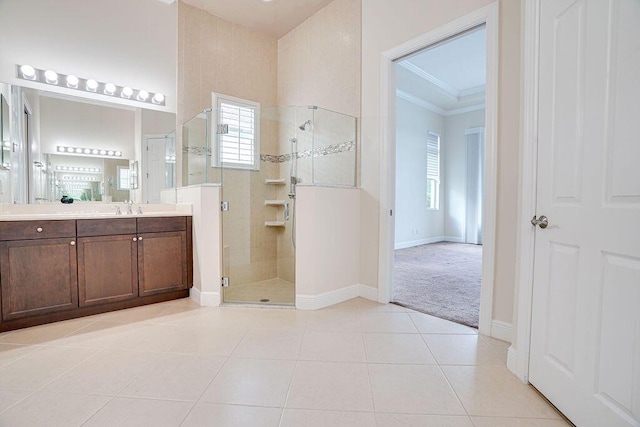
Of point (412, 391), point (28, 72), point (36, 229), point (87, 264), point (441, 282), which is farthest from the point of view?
point (441, 282)

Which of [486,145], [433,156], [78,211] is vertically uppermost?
[433,156]

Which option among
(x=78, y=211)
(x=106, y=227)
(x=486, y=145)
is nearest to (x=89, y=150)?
(x=78, y=211)

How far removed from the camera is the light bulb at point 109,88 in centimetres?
299

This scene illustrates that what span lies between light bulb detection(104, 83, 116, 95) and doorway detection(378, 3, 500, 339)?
9.14 feet

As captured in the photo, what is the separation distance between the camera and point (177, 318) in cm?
253

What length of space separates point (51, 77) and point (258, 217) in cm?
234

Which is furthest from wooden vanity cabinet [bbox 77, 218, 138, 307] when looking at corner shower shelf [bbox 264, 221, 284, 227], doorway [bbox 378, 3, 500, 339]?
doorway [bbox 378, 3, 500, 339]

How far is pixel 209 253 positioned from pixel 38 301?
4.30ft

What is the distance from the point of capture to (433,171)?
7055mm

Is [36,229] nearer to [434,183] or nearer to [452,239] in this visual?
[434,183]

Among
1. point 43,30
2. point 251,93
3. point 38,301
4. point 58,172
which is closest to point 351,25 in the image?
point 251,93

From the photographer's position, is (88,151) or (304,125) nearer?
(88,151)

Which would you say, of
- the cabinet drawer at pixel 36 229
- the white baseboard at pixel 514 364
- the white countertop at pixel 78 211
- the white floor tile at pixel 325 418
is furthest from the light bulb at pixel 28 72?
the white baseboard at pixel 514 364

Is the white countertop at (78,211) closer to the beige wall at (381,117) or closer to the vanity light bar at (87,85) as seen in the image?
the vanity light bar at (87,85)
